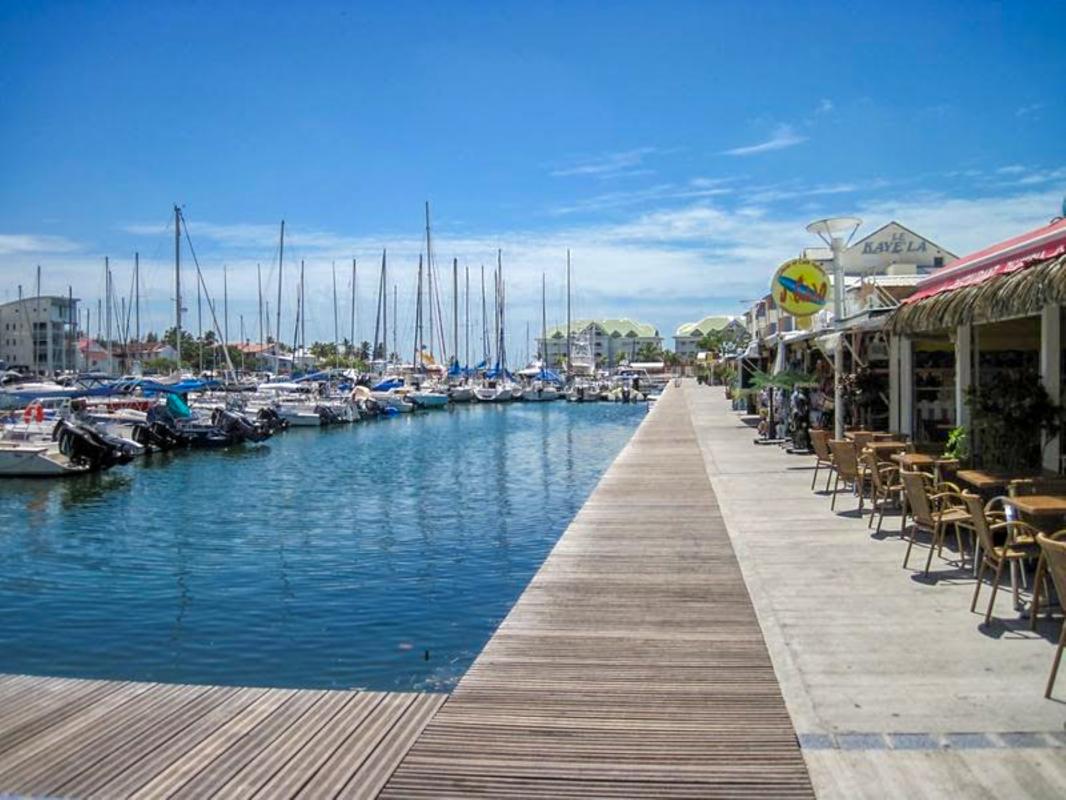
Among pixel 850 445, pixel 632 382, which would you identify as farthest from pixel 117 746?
pixel 632 382

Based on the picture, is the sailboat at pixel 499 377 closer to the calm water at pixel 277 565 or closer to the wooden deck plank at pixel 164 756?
the calm water at pixel 277 565

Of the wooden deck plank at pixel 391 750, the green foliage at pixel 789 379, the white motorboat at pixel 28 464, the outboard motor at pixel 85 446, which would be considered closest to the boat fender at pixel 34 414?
Answer: the outboard motor at pixel 85 446

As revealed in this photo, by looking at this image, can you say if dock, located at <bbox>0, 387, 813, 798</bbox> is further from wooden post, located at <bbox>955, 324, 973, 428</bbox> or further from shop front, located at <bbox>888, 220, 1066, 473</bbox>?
wooden post, located at <bbox>955, 324, 973, 428</bbox>

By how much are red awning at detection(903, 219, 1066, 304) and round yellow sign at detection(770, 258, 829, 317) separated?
23.2 ft

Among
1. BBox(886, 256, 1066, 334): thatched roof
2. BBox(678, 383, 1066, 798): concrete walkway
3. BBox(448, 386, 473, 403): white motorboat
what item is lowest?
BBox(678, 383, 1066, 798): concrete walkway

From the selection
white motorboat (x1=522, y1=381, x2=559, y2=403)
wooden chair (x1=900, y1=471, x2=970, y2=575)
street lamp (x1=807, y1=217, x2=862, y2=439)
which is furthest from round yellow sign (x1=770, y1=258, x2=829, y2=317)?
white motorboat (x1=522, y1=381, x2=559, y2=403)

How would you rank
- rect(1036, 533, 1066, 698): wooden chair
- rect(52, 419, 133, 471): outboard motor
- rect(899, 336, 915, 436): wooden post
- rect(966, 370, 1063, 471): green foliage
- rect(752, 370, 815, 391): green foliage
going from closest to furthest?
rect(1036, 533, 1066, 698): wooden chair → rect(966, 370, 1063, 471): green foliage → rect(899, 336, 915, 436): wooden post → rect(752, 370, 815, 391): green foliage → rect(52, 419, 133, 471): outboard motor

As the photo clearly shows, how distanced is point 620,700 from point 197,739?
Answer: 2448mm

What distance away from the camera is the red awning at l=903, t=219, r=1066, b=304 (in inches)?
333

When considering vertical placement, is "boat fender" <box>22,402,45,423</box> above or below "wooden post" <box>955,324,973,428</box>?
below

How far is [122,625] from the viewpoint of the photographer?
12117 millimetres

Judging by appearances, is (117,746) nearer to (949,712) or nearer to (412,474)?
(949,712)

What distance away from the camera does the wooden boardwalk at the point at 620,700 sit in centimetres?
468

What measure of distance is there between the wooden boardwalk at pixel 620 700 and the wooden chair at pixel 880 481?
2134 mm
